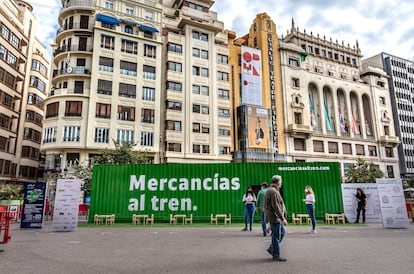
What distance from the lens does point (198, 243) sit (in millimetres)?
9023

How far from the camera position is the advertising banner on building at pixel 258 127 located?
42781mm

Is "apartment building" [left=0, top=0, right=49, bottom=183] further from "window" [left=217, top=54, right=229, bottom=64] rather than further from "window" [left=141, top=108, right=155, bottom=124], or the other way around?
"window" [left=217, top=54, right=229, bottom=64]

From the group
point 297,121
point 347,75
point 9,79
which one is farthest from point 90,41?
point 347,75

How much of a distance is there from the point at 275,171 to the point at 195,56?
92.4ft

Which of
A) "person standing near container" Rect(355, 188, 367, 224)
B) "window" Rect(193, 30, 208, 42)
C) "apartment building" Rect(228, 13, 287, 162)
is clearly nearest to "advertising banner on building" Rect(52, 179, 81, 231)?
"person standing near container" Rect(355, 188, 367, 224)

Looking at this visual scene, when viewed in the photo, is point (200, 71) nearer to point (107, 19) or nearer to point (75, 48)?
point (107, 19)

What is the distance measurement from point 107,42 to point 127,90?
661 cm

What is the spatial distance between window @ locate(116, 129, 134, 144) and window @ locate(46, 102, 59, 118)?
23.8ft

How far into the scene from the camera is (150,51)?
38812 mm

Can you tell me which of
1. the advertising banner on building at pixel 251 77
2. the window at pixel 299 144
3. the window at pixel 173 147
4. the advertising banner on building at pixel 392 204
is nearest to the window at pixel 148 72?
the window at pixel 173 147

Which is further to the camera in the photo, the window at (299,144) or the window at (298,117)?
the window at (298,117)

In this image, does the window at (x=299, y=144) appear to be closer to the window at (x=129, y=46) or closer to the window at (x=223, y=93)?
the window at (x=223, y=93)

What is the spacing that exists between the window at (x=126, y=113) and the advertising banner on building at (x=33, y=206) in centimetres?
2101

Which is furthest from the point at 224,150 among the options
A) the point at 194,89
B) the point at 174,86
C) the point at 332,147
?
the point at 332,147
